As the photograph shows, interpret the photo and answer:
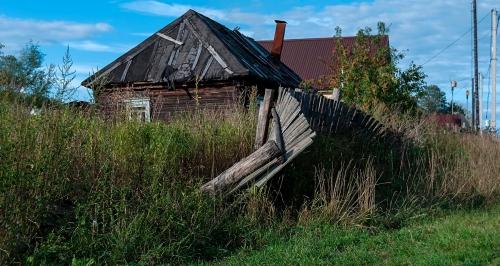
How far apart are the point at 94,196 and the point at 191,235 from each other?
1140 millimetres

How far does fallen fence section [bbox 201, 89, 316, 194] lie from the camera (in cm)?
746

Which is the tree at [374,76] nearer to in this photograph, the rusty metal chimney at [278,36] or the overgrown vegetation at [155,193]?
the rusty metal chimney at [278,36]

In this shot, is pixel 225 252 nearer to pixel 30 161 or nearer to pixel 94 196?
pixel 94 196

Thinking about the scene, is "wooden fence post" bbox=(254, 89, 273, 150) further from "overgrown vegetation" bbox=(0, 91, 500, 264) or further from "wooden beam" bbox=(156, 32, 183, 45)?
"wooden beam" bbox=(156, 32, 183, 45)

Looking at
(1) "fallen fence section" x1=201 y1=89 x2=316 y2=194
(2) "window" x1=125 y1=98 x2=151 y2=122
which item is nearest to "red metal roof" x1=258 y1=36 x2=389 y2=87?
(2) "window" x1=125 y1=98 x2=151 y2=122

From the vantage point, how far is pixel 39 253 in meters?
5.74

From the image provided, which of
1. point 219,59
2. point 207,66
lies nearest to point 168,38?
point 207,66

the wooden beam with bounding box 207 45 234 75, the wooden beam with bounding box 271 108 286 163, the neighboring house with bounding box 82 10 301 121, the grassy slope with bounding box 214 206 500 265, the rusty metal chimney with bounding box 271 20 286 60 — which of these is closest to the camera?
the grassy slope with bounding box 214 206 500 265

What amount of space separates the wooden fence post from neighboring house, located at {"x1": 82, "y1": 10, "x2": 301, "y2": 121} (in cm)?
814

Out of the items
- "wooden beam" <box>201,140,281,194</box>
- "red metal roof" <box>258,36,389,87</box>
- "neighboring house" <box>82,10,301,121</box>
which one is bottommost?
"wooden beam" <box>201,140,281,194</box>

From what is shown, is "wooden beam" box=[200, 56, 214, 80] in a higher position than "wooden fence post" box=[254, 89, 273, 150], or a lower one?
higher

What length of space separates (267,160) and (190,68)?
1086 centimetres

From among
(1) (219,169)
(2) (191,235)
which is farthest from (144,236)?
(1) (219,169)

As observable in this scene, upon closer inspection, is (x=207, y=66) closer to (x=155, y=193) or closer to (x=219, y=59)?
(x=219, y=59)
